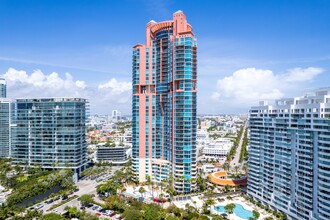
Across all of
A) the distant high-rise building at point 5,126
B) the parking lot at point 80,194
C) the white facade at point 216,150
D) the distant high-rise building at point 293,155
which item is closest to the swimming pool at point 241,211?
the distant high-rise building at point 293,155

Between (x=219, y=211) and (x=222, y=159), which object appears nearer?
(x=219, y=211)

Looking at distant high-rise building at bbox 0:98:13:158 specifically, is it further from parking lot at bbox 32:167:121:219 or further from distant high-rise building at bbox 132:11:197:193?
distant high-rise building at bbox 132:11:197:193

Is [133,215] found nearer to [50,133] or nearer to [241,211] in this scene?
[241,211]

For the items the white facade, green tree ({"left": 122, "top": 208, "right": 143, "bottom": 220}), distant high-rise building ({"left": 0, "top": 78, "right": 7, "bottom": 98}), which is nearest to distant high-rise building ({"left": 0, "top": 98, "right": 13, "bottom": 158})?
distant high-rise building ({"left": 0, "top": 78, "right": 7, "bottom": 98})

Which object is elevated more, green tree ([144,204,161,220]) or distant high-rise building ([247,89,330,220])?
distant high-rise building ([247,89,330,220])

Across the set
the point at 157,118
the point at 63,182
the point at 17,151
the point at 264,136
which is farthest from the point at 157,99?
the point at 17,151

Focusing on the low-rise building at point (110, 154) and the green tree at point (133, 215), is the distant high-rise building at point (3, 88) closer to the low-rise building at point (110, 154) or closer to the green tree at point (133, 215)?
the low-rise building at point (110, 154)

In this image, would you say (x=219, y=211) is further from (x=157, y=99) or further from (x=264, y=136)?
(x=157, y=99)
